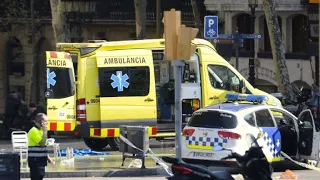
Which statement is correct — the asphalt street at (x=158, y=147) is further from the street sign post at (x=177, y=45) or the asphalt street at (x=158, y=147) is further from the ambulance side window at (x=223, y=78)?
the street sign post at (x=177, y=45)

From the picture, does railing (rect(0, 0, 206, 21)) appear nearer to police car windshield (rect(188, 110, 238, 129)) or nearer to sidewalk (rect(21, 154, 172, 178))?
sidewalk (rect(21, 154, 172, 178))

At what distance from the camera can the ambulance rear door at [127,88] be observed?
22.9 metres

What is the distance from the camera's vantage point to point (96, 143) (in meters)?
24.8

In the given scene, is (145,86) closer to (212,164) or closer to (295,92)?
(212,164)

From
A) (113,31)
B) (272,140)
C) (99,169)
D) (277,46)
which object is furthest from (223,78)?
(113,31)

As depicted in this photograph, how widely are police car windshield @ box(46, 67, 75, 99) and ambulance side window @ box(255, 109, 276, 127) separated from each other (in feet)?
19.6

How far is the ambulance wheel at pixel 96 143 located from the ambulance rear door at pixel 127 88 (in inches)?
70.9

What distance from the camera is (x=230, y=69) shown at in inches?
953

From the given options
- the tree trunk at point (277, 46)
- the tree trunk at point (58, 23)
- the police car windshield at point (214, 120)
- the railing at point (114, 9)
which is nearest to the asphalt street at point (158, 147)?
the police car windshield at point (214, 120)

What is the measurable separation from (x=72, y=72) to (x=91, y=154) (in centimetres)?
213

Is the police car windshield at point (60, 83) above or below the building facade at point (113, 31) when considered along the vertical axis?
below

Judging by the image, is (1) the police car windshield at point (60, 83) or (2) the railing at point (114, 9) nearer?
(1) the police car windshield at point (60, 83)

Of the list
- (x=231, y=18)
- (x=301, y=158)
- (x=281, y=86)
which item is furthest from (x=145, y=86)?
(x=231, y=18)

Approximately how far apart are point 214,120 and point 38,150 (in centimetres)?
437
